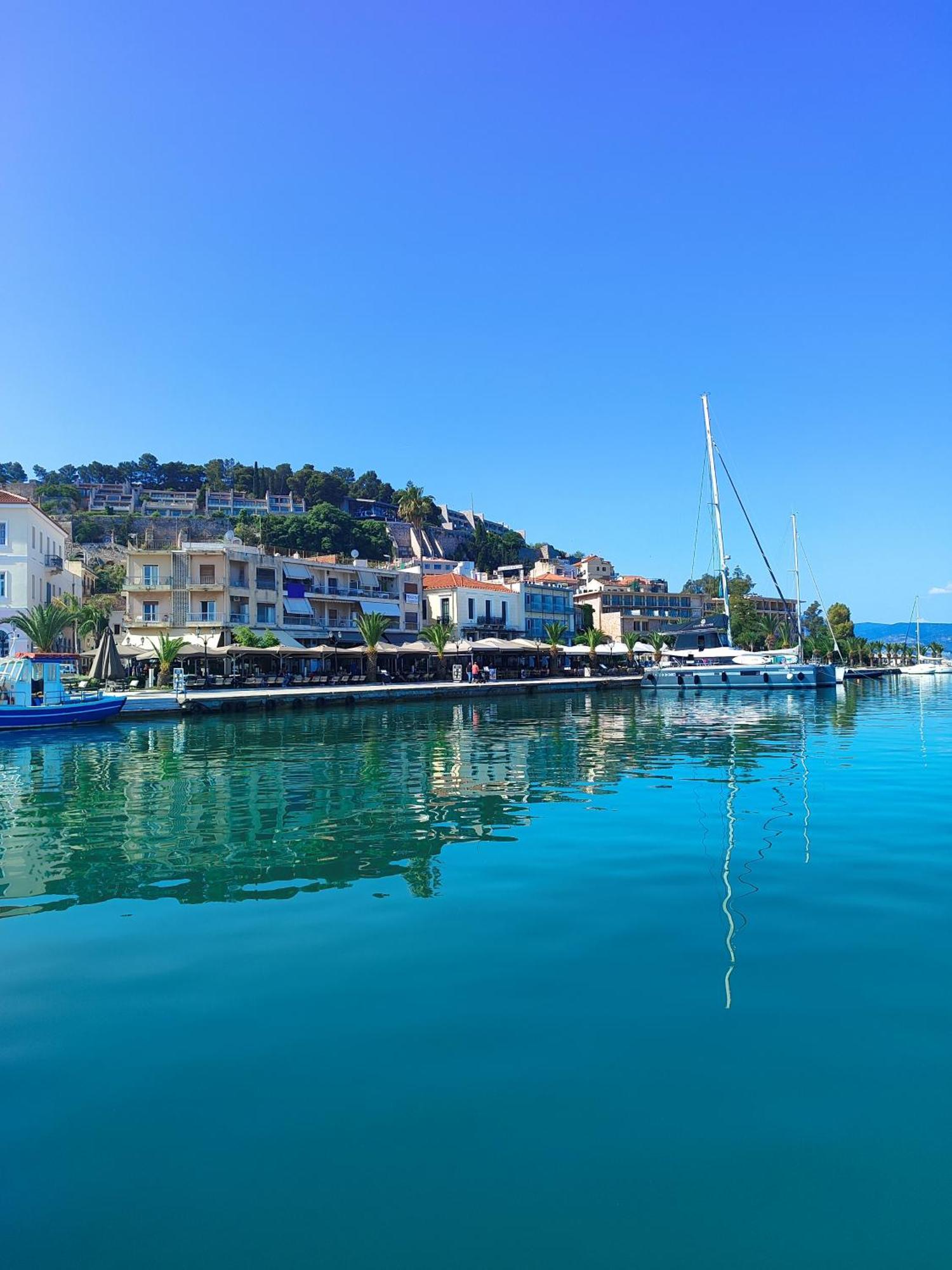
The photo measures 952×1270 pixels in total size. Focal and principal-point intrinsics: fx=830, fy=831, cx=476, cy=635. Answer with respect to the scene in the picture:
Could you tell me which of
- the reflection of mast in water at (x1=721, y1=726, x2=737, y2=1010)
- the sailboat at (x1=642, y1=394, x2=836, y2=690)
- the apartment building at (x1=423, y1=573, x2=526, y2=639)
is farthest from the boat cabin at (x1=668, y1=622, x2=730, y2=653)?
the reflection of mast in water at (x1=721, y1=726, x2=737, y2=1010)

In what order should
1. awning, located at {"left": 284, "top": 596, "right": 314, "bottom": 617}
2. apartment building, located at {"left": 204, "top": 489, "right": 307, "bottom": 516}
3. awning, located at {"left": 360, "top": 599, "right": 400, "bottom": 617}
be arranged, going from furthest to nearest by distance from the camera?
1. apartment building, located at {"left": 204, "top": 489, "right": 307, "bottom": 516}
2. awning, located at {"left": 360, "top": 599, "right": 400, "bottom": 617}
3. awning, located at {"left": 284, "top": 596, "right": 314, "bottom": 617}

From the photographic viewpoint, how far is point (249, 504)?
507ft

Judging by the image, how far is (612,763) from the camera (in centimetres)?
1947

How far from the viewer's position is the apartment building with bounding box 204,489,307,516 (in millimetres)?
152750

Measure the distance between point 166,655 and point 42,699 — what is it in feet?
37.2

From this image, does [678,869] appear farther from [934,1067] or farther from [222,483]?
[222,483]

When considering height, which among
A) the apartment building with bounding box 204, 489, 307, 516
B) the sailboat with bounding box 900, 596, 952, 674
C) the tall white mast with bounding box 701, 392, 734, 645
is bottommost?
the sailboat with bounding box 900, 596, 952, 674

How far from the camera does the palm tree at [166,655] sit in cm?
4316

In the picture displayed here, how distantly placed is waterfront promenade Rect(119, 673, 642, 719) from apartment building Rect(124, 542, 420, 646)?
9405mm

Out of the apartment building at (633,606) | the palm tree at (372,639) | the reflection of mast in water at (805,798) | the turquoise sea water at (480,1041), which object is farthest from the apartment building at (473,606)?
the turquoise sea water at (480,1041)

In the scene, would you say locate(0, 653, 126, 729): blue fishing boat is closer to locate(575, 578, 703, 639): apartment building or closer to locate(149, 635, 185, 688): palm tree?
locate(149, 635, 185, 688): palm tree

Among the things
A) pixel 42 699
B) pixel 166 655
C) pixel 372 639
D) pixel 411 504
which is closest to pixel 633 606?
pixel 411 504

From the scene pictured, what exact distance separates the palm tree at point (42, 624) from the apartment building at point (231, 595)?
10423 millimetres

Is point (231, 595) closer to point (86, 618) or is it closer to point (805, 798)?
point (86, 618)
